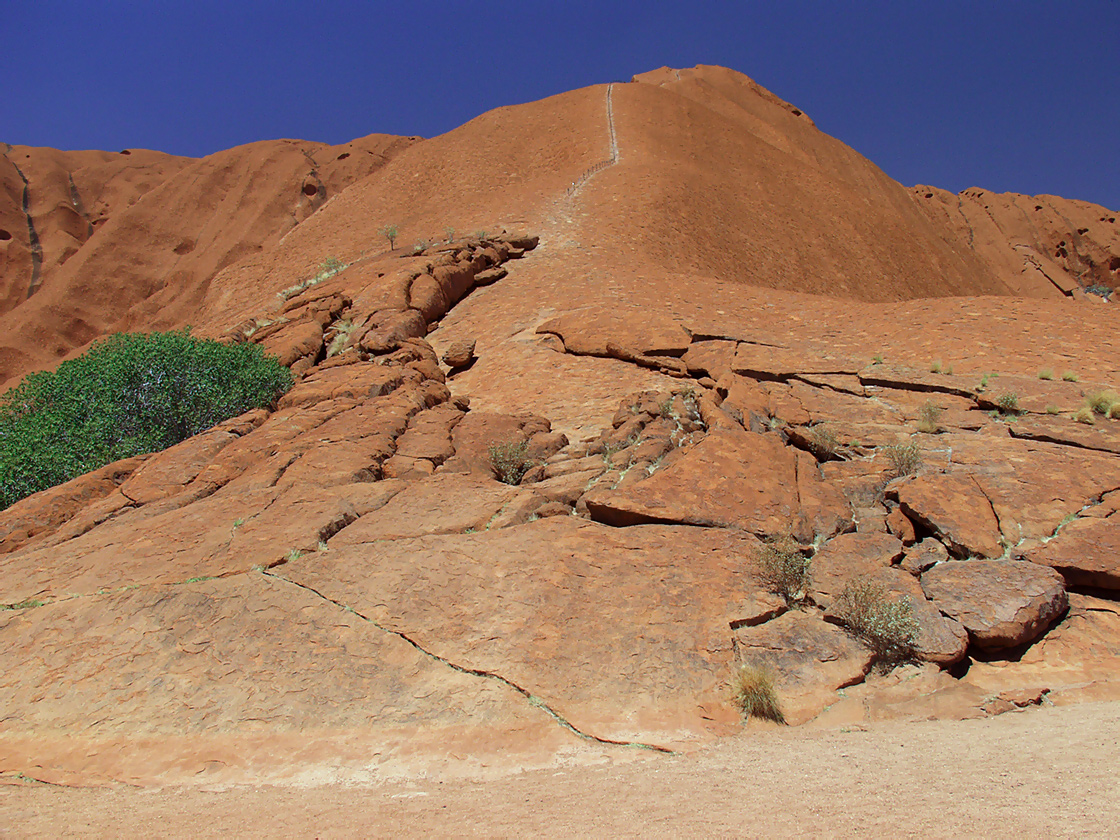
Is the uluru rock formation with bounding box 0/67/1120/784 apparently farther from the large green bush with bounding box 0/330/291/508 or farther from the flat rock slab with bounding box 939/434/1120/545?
the large green bush with bounding box 0/330/291/508

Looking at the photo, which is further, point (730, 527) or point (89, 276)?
point (89, 276)

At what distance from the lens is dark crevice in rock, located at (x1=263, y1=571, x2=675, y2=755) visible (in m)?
4.43

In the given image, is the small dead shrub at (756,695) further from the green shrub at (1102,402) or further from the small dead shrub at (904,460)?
the green shrub at (1102,402)

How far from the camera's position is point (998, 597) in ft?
17.0

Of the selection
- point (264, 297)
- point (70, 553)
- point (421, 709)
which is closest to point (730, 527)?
point (421, 709)

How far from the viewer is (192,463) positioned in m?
8.48

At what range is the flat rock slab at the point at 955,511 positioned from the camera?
5.73 meters

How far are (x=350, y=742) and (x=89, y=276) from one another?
147 ft

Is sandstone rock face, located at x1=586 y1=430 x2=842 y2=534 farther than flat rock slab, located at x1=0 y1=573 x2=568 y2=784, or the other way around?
sandstone rock face, located at x1=586 y1=430 x2=842 y2=534

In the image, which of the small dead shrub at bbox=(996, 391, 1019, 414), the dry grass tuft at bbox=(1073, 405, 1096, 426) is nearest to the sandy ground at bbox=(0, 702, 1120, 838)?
the dry grass tuft at bbox=(1073, 405, 1096, 426)

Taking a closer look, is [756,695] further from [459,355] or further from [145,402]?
[145,402]

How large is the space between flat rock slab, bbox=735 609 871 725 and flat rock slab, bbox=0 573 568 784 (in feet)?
5.19

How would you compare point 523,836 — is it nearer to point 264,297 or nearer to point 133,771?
point 133,771

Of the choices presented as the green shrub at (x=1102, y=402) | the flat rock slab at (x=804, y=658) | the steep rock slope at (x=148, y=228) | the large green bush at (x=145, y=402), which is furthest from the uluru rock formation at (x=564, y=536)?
the steep rock slope at (x=148, y=228)
